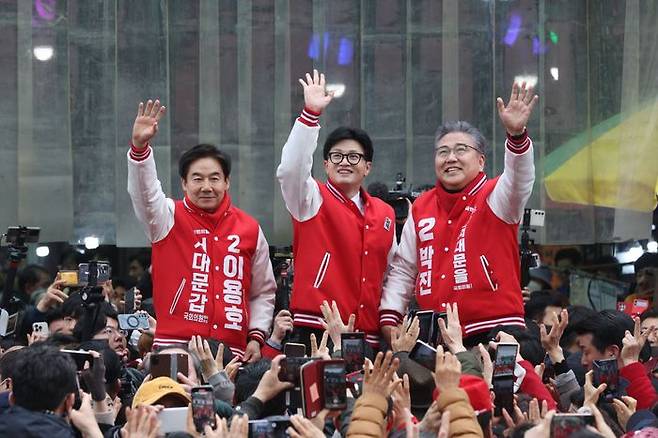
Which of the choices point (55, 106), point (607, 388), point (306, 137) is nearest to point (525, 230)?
point (306, 137)

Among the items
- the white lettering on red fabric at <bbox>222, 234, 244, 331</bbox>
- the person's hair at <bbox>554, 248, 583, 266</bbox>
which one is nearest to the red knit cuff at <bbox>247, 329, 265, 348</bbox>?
the white lettering on red fabric at <bbox>222, 234, 244, 331</bbox>

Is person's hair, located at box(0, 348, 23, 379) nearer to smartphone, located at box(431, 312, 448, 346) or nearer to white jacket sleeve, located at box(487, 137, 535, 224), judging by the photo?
smartphone, located at box(431, 312, 448, 346)

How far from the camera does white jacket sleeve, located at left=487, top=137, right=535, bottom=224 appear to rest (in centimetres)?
743

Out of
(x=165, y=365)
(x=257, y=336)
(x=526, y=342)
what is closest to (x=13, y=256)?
(x=257, y=336)

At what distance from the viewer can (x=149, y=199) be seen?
7.84 metres

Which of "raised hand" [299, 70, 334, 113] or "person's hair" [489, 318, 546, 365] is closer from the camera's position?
"person's hair" [489, 318, 546, 365]

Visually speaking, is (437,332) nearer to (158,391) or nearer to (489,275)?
(489,275)

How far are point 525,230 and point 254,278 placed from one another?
2.02m

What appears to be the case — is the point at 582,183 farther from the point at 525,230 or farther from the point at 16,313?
the point at 16,313

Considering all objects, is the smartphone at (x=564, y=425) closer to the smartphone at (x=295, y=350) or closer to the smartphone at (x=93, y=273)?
the smartphone at (x=295, y=350)

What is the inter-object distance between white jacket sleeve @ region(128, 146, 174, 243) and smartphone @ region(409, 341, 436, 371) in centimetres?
241

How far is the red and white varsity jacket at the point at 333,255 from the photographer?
7871mm

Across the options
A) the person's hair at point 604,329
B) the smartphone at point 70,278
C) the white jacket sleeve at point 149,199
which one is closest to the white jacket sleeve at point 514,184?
the person's hair at point 604,329

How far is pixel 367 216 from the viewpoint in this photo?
26.5 feet
